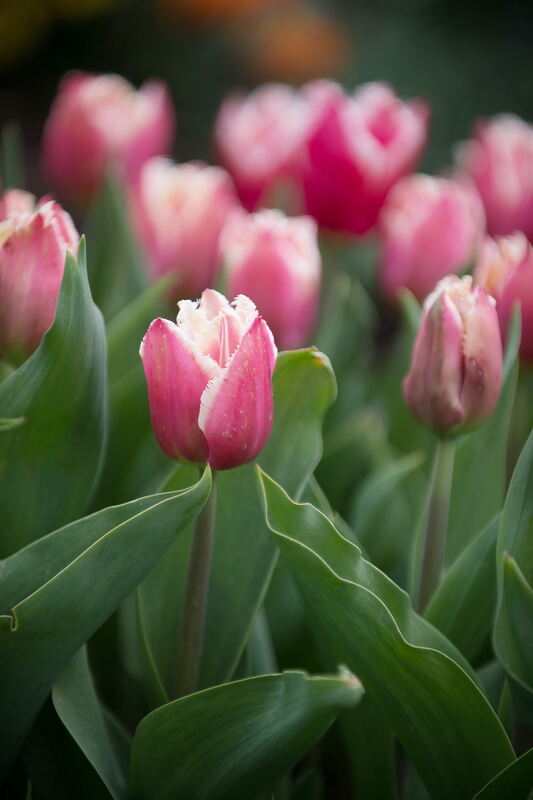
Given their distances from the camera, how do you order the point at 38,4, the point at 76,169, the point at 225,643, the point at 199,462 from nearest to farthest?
the point at 199,462
the point at 225,643
the point at 76,169
the point at 38,4

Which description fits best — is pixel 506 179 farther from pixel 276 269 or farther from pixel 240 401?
pixel 240 401

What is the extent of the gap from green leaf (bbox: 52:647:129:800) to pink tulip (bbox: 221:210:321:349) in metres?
0.38

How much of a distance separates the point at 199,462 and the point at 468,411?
197 mm

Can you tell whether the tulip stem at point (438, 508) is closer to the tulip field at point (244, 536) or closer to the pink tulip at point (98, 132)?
the tulip field at point (244, 536)

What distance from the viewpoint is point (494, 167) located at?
4.02 ft

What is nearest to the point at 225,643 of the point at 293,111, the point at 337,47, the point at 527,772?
the point at 527,772

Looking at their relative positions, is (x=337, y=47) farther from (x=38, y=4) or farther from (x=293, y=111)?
(x=293, y=111)

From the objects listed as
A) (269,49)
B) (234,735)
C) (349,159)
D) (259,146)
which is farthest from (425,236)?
(269,49)

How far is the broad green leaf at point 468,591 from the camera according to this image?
2.30 ft

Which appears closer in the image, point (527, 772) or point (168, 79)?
point (527, 772)

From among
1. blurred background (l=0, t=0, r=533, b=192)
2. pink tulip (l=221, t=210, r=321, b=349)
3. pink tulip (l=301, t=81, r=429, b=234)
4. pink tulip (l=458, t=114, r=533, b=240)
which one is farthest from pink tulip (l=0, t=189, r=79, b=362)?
blurred background (l=0, t=0, r=533, b=192)

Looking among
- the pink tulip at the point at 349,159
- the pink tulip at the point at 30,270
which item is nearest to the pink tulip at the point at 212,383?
the pink tulip at the point at 30,270

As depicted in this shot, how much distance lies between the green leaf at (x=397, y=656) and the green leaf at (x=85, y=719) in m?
0.17

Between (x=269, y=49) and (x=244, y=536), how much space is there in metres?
3.21
